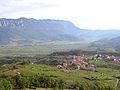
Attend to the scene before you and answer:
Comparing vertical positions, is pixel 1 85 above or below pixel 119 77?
above

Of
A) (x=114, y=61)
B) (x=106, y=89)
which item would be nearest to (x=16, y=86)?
(x=106, y=89)

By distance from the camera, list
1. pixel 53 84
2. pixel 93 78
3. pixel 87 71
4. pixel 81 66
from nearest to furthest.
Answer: pixel 53 84 → pixel 93 78 → pixel 87 71 → pixel 81 66

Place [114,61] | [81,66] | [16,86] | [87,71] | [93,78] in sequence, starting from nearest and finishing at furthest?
[16,86], [93,78], [87,71], [81,66], [114,61]

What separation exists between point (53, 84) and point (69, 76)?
19210 mm

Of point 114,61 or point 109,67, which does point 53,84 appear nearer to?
point 109,67

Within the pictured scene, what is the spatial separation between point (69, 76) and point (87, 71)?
14.2 m

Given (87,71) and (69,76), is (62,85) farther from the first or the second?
(87,71)

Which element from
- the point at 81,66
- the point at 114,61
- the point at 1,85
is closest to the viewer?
the point at 1,85

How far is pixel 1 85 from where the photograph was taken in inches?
1833

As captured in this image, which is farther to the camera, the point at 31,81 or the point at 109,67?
the point at 109,67

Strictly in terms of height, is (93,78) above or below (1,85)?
below

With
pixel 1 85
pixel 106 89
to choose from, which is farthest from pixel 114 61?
pixel 1 85

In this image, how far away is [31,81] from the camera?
5453 cm

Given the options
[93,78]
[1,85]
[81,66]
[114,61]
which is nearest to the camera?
[1,85]
